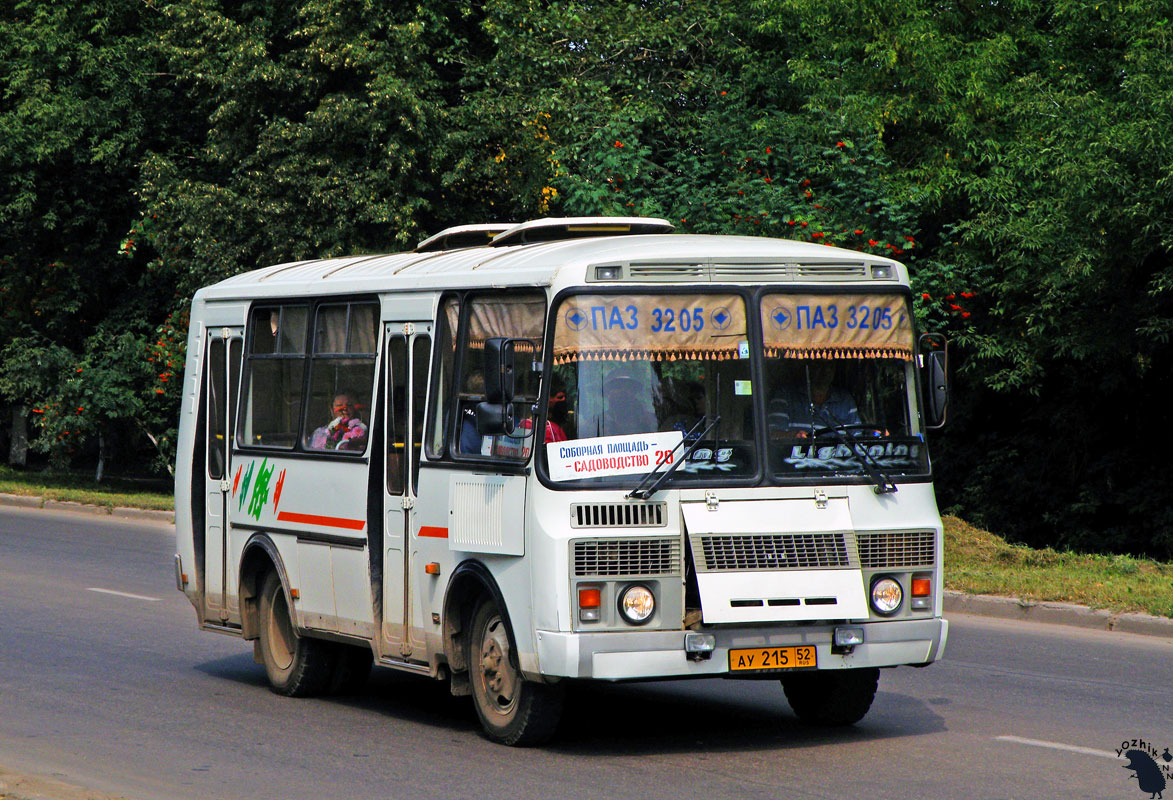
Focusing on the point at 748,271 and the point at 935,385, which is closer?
the point at 748,271

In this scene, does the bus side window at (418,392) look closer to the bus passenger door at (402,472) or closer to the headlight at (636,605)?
the bus passenger door at (402,472)

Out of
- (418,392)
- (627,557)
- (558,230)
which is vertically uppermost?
(558,230)

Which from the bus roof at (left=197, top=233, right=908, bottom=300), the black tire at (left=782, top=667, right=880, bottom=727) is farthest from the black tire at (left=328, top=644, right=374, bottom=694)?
the black tire at (left=782, top=667, right=880, bottom=727)

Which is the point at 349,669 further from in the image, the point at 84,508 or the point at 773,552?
the point at 84,508

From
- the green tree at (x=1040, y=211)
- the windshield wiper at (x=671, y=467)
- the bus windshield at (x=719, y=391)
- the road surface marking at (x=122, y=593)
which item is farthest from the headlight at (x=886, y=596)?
the green tree at (x=1040, y=211)

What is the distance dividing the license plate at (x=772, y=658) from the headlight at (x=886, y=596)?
474 millimetres

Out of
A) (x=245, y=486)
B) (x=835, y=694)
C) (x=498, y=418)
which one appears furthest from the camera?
(x=245, y=486)

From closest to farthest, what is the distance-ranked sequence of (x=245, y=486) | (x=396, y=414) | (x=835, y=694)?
(x=835, y=694) → (x=396, y=414) → (x=245, y=486)

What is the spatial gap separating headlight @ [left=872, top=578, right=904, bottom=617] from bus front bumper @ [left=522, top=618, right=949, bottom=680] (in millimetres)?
92

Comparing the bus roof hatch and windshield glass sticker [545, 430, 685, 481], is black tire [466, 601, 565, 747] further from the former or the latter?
the bus roof hatch

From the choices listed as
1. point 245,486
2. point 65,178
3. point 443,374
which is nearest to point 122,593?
point 245,486

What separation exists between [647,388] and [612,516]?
27.3 inches

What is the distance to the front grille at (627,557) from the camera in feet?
26.3

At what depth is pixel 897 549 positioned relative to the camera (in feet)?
28.0
